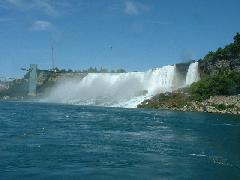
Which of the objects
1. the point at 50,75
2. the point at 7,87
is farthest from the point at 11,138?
the point at 7,87

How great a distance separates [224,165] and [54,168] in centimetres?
833

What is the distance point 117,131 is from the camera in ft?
121

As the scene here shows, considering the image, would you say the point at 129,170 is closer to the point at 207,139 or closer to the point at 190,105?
the point at 207,139

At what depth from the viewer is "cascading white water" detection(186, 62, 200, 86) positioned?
301ft

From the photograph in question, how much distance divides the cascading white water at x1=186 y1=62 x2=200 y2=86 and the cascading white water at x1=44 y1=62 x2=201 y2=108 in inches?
120

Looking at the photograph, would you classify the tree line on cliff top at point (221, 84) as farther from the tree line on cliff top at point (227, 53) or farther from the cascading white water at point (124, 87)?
the cascading white water at point (124, 87)

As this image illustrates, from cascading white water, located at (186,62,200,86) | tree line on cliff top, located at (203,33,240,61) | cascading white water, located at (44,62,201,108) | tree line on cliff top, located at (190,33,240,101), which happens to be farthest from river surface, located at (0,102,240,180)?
cascading white water, located at (186,62,200,86)

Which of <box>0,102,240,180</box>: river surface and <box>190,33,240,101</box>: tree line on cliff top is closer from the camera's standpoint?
<box>0,102,240,180</box>: river surface

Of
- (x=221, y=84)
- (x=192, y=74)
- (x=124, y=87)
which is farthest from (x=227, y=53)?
(x=124, y=87)

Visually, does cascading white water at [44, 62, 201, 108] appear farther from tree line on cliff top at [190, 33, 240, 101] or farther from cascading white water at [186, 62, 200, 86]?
tree line on cliff top at [190, 33, 240, 101]

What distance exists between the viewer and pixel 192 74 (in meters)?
92.4

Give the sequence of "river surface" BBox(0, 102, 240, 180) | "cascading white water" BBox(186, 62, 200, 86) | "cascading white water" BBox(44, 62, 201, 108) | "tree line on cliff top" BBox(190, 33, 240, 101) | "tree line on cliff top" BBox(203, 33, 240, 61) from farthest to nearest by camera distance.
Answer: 1. "cascading white water" BBox(44, 62, 201, 108)
2. "cascading white water" BBox(186, 62, 200, 86)
3. "tree line on cliff top" BBox(203, 33, 240, 61)
4. "tree line on cliff top" BBox(190, 33, 240, 101)
5. "river surface" BBox(0, 102, 240, 180)

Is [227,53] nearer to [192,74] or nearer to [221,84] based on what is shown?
[192,74]

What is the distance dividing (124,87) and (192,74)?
67.0 feet
